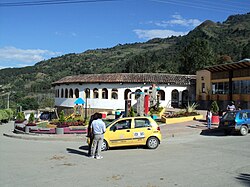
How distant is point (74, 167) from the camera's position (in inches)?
362

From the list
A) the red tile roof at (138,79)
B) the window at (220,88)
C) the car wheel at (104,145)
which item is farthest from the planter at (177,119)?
the red tile roof at (138,79)

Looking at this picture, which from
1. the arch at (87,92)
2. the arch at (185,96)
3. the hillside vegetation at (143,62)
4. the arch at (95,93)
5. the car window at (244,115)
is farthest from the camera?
the hillside vegetation at (143,62)

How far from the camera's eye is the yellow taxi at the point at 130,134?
12.7 m

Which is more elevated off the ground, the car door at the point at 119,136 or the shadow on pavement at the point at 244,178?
the car door at the point at 119,136

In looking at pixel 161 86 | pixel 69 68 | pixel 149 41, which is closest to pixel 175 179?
pixel 161 86

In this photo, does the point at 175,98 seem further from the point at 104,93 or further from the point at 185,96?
the point at 104,93

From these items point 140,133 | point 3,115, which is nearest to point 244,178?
point 140,133

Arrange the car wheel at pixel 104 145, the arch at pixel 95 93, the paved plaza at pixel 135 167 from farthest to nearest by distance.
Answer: the arch at pixel 95 93, the car wheel at pixel 104 145, the paved plaza at pixel 135 167

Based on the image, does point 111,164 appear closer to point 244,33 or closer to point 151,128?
point 151,128

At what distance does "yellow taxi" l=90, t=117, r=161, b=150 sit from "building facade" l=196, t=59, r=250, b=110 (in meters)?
18.8

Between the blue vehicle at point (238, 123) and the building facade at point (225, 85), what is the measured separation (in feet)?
40.3

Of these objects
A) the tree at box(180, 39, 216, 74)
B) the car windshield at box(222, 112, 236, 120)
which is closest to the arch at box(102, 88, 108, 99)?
the tree at box(180, 39, 216, 74)

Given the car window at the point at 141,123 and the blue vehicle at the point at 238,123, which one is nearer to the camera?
the car window at the point at 141,123

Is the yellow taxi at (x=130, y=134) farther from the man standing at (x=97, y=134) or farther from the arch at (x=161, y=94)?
the arch at (x=161, y=94)
